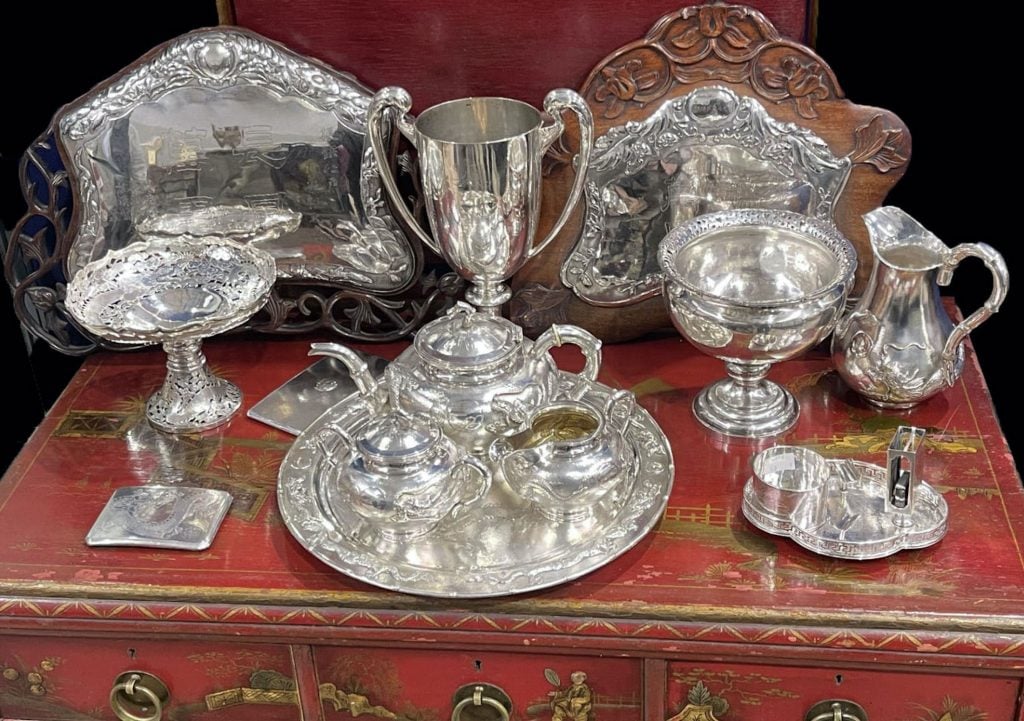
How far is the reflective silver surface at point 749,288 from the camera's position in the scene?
4.22 ft

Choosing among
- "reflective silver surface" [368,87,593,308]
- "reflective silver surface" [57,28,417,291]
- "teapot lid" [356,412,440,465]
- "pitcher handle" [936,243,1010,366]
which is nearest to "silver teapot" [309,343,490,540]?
"teapot lid" [356,412,440,465]

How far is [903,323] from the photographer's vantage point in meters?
1.33

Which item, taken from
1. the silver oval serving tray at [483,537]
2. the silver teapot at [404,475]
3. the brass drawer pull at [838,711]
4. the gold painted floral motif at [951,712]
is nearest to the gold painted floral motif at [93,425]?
the silver oval serving tray at [483,537]

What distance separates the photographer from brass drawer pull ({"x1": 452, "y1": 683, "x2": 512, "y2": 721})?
3.94 feet

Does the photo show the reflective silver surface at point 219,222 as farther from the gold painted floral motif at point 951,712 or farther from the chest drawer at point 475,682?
the gold painted floral motif at point 951,712

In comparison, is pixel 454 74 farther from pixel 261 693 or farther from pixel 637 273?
pixel 261 693

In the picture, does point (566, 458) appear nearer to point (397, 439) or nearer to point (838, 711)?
point (397, 439)

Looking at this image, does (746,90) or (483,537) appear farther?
(746,90)

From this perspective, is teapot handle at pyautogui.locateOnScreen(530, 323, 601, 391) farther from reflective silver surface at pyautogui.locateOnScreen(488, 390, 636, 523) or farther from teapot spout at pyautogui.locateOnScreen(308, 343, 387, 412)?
teapot spout at pyautogui.locateOnScreen(308, 343, 387, 412)

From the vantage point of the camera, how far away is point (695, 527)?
122 cm

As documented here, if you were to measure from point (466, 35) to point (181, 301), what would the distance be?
505 millimetres

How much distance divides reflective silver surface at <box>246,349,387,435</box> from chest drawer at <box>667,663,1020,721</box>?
57 centimetres

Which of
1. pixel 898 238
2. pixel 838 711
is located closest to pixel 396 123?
pixel 898 238

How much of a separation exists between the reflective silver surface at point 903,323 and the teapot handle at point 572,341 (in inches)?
12.8
